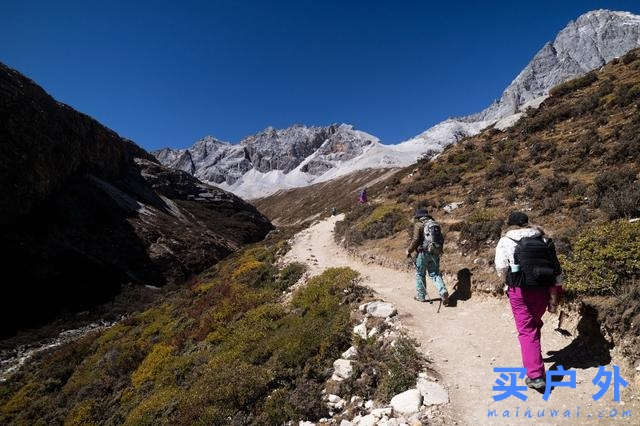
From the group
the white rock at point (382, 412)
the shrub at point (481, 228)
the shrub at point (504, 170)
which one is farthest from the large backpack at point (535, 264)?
the shrub at point (504, 170)

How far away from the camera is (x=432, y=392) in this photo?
21.5ft

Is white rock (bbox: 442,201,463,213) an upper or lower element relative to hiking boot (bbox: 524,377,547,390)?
upper

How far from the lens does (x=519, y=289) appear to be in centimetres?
623

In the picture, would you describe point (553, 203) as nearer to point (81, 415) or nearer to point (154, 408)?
point (154, 408)

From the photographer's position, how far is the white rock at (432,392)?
20.9 feet

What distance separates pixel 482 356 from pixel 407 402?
2.14 metres

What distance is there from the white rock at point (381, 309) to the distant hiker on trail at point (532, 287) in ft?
12.8

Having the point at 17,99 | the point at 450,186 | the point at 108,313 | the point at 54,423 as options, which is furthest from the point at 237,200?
the point at 54,423

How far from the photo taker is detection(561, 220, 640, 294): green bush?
7520mm

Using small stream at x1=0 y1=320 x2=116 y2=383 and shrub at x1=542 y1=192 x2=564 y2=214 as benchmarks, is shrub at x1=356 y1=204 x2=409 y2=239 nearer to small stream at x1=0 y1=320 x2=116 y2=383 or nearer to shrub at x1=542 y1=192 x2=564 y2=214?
shrub at x1=542 y1=192 x2=564 y2=214

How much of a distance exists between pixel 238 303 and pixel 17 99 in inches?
1395

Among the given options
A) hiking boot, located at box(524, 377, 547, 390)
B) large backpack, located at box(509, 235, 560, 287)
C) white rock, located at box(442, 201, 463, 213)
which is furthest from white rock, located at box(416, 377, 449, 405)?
white rock, located at box(442, 201, 463, 213)

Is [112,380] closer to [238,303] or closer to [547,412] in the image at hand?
[238,303]

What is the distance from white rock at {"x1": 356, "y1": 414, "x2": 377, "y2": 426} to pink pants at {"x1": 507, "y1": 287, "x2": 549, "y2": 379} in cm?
278
